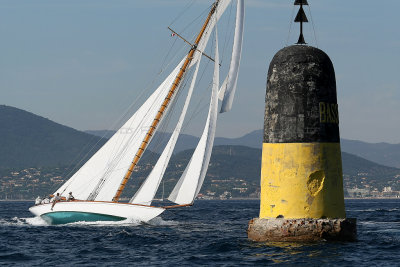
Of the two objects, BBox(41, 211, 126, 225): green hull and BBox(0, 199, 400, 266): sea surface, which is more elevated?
BBox(41, 211, 126, 225): green hull

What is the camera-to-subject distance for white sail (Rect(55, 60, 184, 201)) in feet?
161

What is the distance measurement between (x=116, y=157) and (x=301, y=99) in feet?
86.3

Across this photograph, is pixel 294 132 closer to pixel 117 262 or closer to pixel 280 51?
pixel 280 51

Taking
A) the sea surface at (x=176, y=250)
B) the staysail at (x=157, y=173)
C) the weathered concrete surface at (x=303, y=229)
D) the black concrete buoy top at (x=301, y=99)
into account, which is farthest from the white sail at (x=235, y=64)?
the weathered concrete surface at (x=303, y=229)

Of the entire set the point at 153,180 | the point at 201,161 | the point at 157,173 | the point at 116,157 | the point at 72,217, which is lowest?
the point at 72,217

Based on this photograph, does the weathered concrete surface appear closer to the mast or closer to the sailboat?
Result: the sailboat

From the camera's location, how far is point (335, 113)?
82.9 ft

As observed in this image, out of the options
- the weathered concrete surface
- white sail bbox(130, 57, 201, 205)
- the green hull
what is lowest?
the weathered concrete surface

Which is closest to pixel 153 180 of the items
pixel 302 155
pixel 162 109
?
pixel 162 109

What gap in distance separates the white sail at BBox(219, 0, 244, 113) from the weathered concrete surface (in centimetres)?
1232

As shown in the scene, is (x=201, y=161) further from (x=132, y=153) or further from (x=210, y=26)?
(x=210, y=26)

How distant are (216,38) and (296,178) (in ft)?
67.0

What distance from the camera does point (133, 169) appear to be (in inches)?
1954

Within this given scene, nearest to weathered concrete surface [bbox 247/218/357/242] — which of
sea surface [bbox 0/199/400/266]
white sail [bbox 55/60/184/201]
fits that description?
sea surface [bbox 0/199/400/266]
